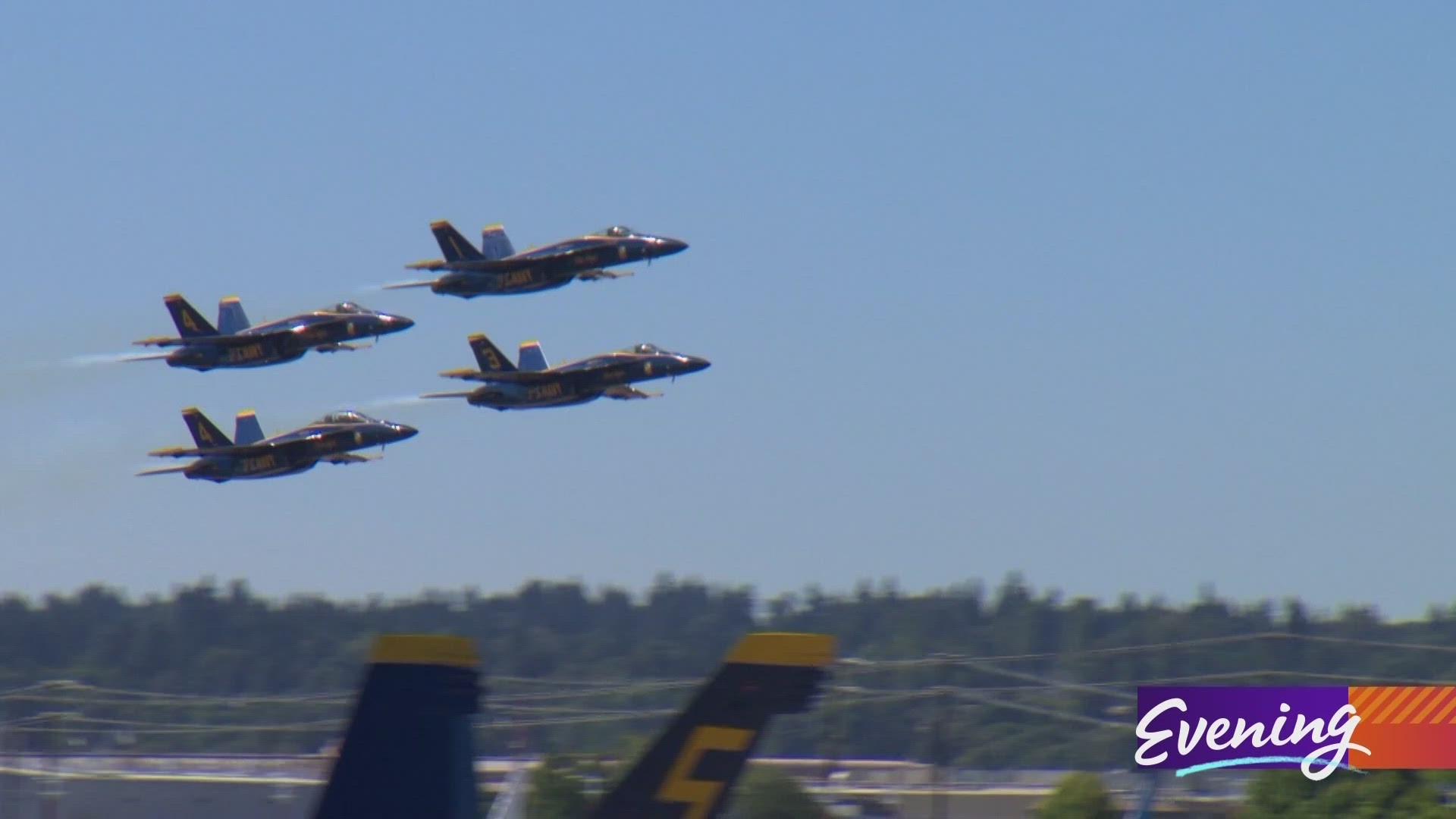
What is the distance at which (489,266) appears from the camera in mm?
48156

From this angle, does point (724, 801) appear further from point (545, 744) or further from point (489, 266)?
point (489, 266)

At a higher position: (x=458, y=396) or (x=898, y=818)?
(x=458, y=396)

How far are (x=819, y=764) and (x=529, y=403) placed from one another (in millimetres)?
27936

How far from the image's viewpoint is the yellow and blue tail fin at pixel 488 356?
5147 centimetres

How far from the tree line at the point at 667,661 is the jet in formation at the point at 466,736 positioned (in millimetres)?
7040

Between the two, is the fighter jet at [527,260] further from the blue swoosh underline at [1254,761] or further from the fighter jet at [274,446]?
the blue swoosh underline at [1254,761]

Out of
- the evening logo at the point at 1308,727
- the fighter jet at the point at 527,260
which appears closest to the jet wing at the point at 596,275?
the fighter jet at the point at 527,260

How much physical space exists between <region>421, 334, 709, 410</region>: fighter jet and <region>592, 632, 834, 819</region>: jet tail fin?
3589cm

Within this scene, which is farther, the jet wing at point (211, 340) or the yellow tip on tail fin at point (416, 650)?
the jet wing at point (211, 340)

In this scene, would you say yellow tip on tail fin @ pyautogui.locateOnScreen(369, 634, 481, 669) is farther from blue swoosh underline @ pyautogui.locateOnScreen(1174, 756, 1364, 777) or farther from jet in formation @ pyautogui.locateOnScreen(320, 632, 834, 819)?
blue swoosh underline @ pyautogui.locateOnScreen(1174, 756, 1364, 777)

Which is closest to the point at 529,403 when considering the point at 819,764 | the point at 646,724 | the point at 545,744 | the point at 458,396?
the point at 458,396

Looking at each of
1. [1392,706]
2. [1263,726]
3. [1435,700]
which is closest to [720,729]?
[1263,726]

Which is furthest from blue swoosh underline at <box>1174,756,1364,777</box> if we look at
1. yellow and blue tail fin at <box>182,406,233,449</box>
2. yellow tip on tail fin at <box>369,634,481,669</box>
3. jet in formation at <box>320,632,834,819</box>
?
yellow and blue tail fin at <box>182,406,233,449</box>

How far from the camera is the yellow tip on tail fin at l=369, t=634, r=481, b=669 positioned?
1369 cm
